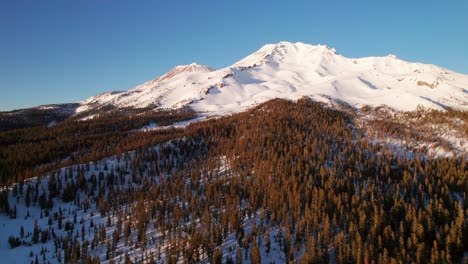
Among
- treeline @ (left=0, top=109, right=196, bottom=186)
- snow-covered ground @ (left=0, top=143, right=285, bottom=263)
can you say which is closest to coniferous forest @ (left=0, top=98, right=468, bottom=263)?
snow-covered ground @ (left=0, top=143, right=285, bottom=263)

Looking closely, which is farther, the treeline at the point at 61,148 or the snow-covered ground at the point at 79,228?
the treeline at the point at 61,148

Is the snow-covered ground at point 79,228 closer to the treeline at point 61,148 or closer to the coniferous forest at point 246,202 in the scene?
the coniferous forest at point 246,202

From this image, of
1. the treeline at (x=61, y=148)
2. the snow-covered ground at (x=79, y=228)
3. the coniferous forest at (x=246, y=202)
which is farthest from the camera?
the treeline at (x=61, y=148)

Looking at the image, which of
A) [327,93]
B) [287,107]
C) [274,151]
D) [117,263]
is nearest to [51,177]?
[117,263]

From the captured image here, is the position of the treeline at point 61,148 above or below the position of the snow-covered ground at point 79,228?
above

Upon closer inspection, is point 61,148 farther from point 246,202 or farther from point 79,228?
point 246,202

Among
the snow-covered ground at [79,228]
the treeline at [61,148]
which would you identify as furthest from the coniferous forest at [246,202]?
the treeline at [61,148]

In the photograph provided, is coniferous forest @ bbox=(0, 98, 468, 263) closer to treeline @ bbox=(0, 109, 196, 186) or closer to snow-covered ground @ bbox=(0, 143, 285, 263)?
snow-covered ground @ bbox=(0, 143, 285, 263)

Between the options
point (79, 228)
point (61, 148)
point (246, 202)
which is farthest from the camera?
point (61, 148)

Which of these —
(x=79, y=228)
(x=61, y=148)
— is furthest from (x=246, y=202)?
(x=61, y=148)
